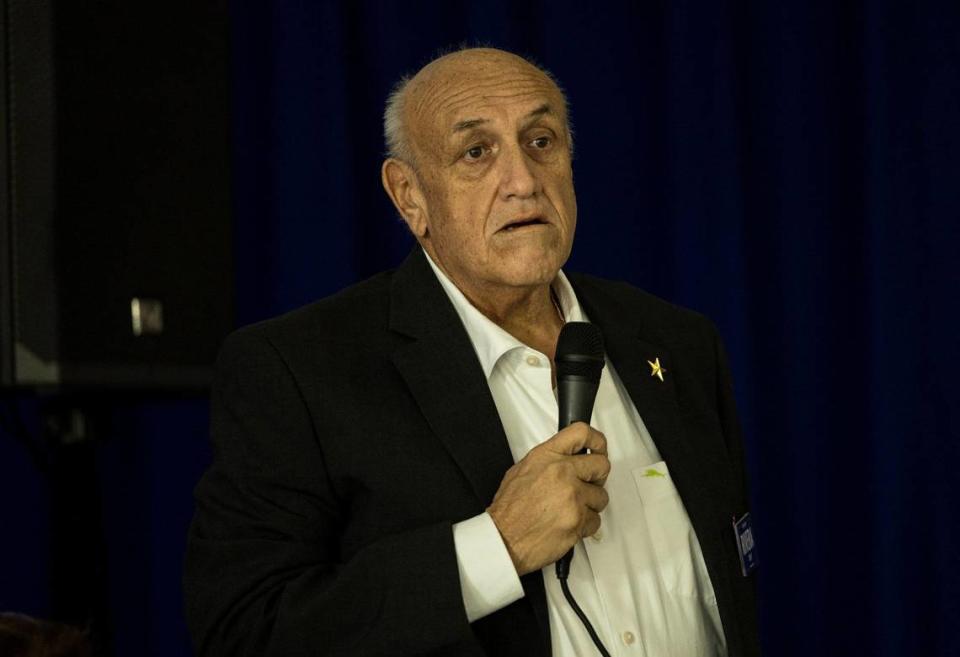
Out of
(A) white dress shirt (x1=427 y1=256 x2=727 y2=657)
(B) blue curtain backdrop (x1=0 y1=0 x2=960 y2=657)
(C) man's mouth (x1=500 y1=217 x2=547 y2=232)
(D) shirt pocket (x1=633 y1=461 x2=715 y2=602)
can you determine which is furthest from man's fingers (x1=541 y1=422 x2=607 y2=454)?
(B) blue curtain backdrop (x1=0 y1=0 x2=960 y2=657)

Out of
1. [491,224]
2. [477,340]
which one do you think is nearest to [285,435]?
[477,340]

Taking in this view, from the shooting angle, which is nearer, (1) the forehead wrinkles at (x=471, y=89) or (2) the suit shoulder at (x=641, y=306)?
(1) the forehead wrinkles at (x=471, y=89)

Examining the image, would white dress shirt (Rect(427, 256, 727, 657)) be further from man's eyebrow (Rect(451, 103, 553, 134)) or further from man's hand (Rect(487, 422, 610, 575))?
man's eyebrow (Rect(451, 103, 553, 134))

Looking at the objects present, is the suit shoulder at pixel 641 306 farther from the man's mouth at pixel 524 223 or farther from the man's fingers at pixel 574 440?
the man's fingers at pixel 574 440

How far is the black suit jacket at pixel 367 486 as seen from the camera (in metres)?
1.46

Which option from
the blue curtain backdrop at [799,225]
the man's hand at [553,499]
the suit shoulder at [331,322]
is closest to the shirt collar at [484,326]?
the suit shoulder at [331,322]

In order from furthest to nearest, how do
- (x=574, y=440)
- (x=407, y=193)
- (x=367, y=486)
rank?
(x=407, y=193) < (x=367, y=486) < (x=574, y=440)

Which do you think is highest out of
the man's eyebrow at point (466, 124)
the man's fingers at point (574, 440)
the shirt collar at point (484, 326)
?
the man's eyebrow at point (466, 124)

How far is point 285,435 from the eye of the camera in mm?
1609

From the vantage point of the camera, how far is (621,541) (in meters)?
1.74

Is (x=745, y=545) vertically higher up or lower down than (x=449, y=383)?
lower down

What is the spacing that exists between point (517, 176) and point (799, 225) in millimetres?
1474

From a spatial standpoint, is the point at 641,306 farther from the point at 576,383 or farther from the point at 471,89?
the point at 576,383

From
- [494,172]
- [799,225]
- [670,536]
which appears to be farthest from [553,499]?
[799,225]
